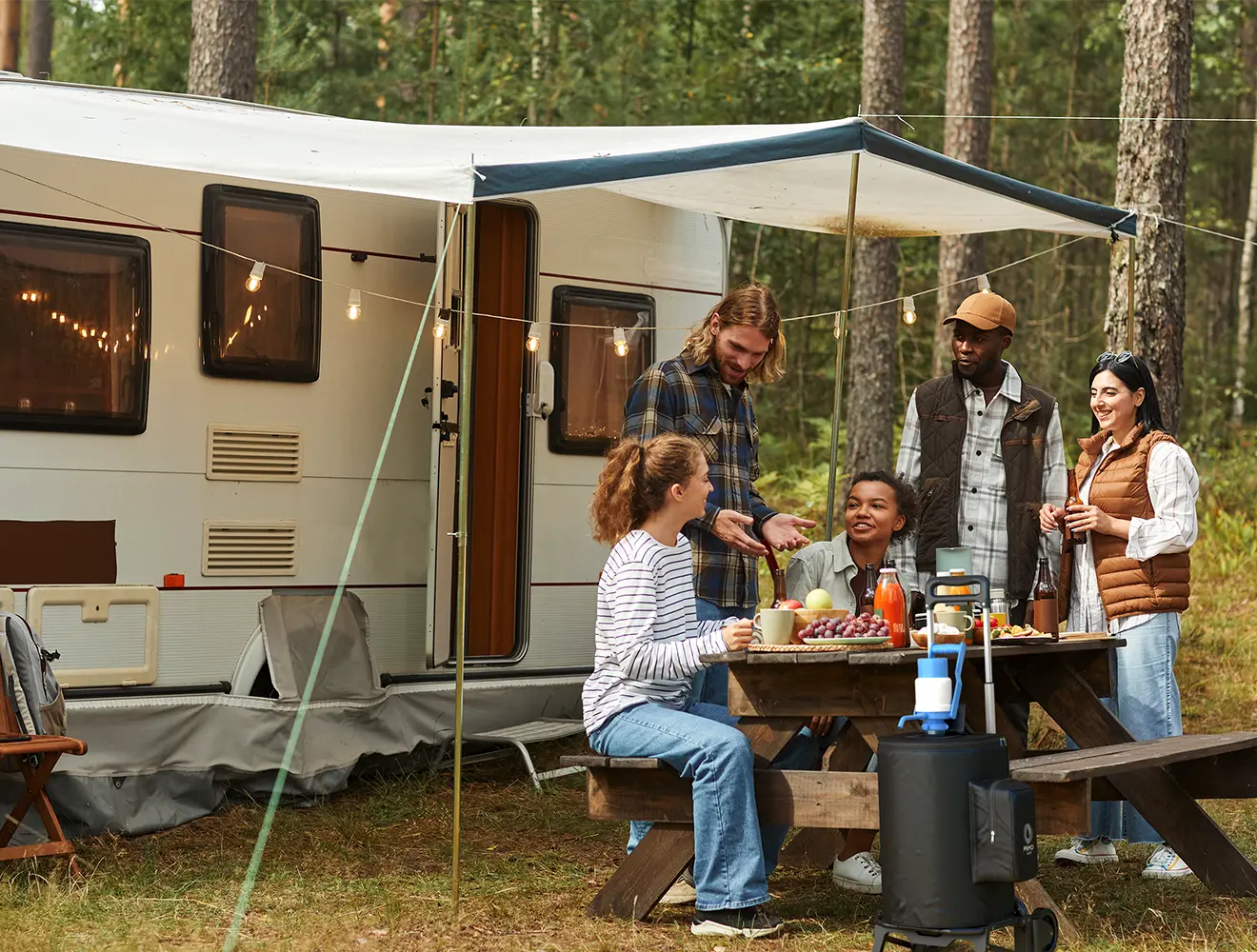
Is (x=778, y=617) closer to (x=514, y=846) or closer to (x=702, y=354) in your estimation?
(x=702, y=354)

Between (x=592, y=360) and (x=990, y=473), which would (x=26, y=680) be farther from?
(x=990, y=473)

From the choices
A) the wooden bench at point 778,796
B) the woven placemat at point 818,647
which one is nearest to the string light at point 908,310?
the woven placemat at point 818,647

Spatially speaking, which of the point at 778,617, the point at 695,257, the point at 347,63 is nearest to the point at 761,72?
the point at 347,63

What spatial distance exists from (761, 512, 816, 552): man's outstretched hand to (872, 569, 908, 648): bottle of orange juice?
49cm

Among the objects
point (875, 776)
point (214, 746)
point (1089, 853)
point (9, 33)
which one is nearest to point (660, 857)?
point (875, 776)

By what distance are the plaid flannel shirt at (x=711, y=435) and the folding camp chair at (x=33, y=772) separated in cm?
197

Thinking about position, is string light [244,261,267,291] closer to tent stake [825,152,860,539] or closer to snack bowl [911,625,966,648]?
tent stake [825,152,860,539]

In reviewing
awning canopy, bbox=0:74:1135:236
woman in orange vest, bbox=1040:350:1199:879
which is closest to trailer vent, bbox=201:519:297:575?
awning canopy, bbox=0:74:1135:236

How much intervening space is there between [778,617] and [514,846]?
6.29ft

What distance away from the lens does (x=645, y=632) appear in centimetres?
426

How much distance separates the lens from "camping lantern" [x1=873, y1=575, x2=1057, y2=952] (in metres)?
3.52

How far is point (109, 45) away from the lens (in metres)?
15.9

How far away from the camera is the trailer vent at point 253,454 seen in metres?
5.93

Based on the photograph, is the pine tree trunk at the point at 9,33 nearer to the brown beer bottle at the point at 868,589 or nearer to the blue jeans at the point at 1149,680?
the brown beer bottle at the point at 868,589
